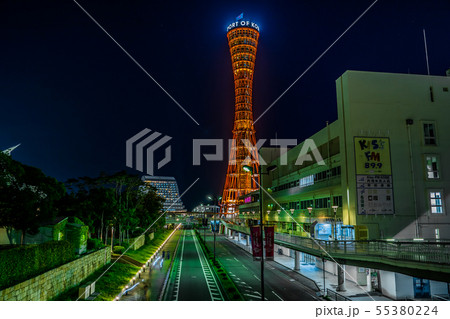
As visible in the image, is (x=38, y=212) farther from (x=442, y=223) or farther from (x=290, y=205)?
(x=290, y=205)

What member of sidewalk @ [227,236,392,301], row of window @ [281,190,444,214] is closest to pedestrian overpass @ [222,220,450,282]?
sidewalk @ [227,236,392,301]

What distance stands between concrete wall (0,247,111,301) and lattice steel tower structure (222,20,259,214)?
6275cm

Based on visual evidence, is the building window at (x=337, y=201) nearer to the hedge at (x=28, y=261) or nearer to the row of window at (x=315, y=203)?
the row of window at (x=315, y=203)

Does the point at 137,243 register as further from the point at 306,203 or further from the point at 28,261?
the point at 28,261

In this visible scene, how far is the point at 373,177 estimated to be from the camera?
27.3 metres

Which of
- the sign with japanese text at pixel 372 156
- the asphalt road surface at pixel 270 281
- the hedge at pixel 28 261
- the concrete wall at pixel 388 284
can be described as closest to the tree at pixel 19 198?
the hedge at pixel 28 261

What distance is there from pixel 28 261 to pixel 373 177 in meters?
24.4

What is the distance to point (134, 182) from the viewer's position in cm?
4272

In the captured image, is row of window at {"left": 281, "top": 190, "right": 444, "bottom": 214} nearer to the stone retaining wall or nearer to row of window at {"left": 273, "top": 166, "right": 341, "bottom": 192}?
row of window at {"left": 273, "top": 166, "right": 341, "bottom": 192}

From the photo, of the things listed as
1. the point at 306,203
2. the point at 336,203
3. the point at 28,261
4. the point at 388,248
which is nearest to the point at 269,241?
the point at 388,248

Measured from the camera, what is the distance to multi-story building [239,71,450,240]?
27141 millimetres

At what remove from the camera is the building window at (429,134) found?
Result: 28312 mm

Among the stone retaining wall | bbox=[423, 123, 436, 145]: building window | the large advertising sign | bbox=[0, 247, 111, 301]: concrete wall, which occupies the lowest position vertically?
the stone retaining wall

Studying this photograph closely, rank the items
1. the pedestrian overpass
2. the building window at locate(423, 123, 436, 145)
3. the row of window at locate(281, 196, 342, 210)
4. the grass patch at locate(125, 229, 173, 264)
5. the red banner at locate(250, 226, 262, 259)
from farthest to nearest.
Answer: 1. the grass patch at locate(125, 229, 173, 264)
2. the row of window at locate(281, 196, 342, 210)
3. the building window at locate(423, 123, 436, 145)
4. the red banner at locate(250, 226, 262, 259)
5. the pedestrian overpass
